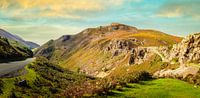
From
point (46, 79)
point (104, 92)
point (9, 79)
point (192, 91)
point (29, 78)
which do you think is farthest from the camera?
point (46, 79)

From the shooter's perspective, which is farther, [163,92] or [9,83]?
[9,83]

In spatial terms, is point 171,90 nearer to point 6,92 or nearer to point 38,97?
point 38,97

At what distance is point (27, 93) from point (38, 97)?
7151mm

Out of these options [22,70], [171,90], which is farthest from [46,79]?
[171,90]

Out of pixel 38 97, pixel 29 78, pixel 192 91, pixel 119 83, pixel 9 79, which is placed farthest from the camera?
pixel 29 78

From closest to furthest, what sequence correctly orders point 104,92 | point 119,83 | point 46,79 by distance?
point 104,92 → point 119,83 → point 46,79

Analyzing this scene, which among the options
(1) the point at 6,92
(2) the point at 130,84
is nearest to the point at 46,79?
(1) the point at 6,92

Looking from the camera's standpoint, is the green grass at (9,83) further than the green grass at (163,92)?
Yes

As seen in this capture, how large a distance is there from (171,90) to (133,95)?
721 inches

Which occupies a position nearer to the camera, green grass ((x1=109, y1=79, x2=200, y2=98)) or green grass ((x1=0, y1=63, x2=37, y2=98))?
green grass ((x1=109, y1=79, x2=200, y2=98))

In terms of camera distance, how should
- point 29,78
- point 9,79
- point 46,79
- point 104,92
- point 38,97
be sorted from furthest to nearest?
point 46,79, point 29,78, point 9,79, point 38,97, point 104,92

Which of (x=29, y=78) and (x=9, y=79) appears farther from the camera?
(x=29, y=78)

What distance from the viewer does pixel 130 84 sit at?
128375 mm

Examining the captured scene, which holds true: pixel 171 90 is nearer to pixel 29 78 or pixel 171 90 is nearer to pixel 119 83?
pixel 119 83
